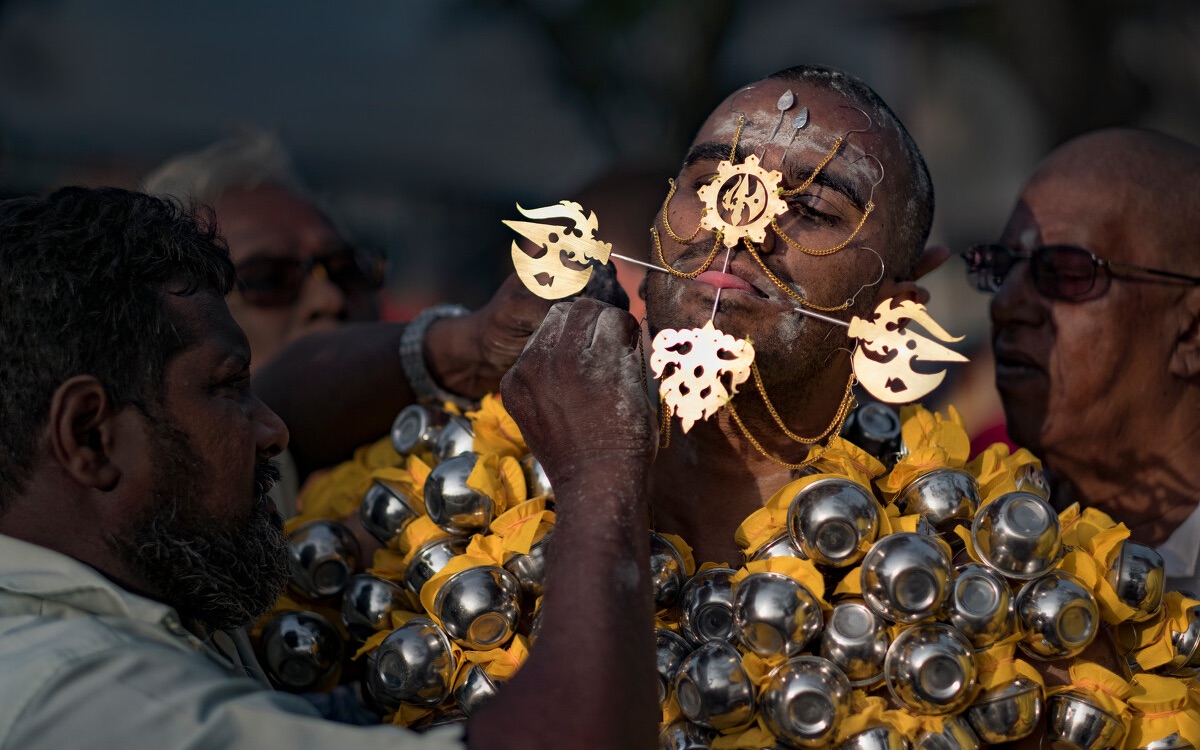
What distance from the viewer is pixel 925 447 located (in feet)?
11.2

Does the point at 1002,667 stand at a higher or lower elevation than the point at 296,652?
higher

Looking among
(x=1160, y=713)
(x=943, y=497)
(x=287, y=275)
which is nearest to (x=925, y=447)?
(x=943, y=497)

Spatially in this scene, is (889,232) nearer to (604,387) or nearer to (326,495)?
(604,387)

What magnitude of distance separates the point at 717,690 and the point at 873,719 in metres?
0.35

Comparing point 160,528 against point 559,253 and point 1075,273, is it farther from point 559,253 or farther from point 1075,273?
point 1075,273

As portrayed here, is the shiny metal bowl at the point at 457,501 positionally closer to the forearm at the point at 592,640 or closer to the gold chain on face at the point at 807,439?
the gold chain on face at the point at 807,439

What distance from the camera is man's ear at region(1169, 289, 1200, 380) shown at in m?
4.15

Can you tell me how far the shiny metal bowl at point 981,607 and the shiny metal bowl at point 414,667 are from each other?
3.90 ft

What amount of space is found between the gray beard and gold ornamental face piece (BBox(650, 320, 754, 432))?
96 cm

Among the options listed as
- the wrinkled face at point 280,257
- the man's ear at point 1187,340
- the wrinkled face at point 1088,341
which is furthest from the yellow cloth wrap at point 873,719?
the wrinkled face at point 280,257

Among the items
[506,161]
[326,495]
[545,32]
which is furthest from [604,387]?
[545,32]

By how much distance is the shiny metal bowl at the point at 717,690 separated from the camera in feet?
9.42

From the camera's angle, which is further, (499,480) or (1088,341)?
(1088,341)

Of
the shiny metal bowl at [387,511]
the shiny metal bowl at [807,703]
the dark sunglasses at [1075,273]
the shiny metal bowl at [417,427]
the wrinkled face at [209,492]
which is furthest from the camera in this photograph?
the dark sunglasses at [1075,273]
